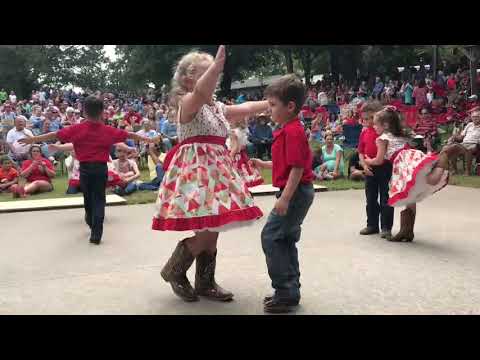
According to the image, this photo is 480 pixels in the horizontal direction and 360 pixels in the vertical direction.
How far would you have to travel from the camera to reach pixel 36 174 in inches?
430

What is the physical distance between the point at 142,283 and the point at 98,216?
191cm

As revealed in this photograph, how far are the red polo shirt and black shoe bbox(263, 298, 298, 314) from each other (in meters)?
0.80

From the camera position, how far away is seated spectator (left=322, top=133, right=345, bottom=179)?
39.8ft

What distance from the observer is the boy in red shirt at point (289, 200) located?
364 cm

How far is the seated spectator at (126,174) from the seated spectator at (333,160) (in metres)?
4.32

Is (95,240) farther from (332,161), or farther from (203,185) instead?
(332,161)

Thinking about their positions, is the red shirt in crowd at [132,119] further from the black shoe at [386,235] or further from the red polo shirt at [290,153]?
the red polo shirt at [290,153]

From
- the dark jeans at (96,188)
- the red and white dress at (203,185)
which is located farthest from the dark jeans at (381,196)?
the dark jeans at (96,188)

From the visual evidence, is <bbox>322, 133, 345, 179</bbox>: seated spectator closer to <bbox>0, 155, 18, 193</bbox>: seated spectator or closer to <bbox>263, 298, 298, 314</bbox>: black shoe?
<bbox>0, 155, 18, 193</bbox>: seated spectator

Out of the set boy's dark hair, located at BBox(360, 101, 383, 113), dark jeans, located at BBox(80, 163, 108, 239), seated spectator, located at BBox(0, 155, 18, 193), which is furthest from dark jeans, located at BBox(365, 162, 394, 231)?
seated spectator, located at BBox(0, 155, 18, 193)

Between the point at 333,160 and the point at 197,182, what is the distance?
9.06 meters
